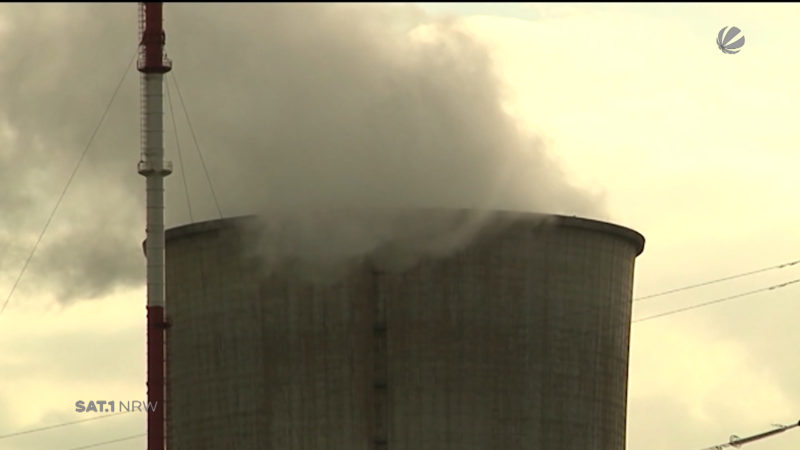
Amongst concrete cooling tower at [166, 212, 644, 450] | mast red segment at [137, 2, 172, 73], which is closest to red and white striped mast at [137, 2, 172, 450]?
mast red segment at [137, 2, 172, 73]

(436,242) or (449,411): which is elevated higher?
(436,242)

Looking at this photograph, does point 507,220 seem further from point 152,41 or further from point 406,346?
point 152,41

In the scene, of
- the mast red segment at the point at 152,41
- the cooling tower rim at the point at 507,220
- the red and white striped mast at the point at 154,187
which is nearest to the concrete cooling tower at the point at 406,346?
the cooling tower rim at the point at 507,220

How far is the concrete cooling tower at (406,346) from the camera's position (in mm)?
66125

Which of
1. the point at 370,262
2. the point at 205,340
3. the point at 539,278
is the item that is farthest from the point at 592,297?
the point at 205,340

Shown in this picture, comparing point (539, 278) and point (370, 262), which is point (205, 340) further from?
point (539, 278)

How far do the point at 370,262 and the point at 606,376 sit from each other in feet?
25.8

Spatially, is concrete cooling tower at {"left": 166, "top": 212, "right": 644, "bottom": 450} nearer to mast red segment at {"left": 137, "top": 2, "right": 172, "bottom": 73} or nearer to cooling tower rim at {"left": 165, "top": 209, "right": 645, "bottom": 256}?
cooling tower rim at {"left": 165, "top": 209, "right": 645, "bottom": 256}

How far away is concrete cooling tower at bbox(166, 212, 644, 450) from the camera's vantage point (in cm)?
6612

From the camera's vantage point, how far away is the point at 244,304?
6694cm

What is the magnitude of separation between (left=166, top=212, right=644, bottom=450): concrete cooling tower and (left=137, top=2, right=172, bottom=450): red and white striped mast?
3782mm

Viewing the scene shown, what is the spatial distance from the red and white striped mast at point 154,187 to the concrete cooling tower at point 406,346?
3782mm

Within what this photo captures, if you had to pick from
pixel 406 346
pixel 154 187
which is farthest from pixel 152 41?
pixel 406 346

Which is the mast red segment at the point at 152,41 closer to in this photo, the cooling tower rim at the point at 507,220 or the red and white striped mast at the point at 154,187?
the red and white striped mast at the point at 154,187
